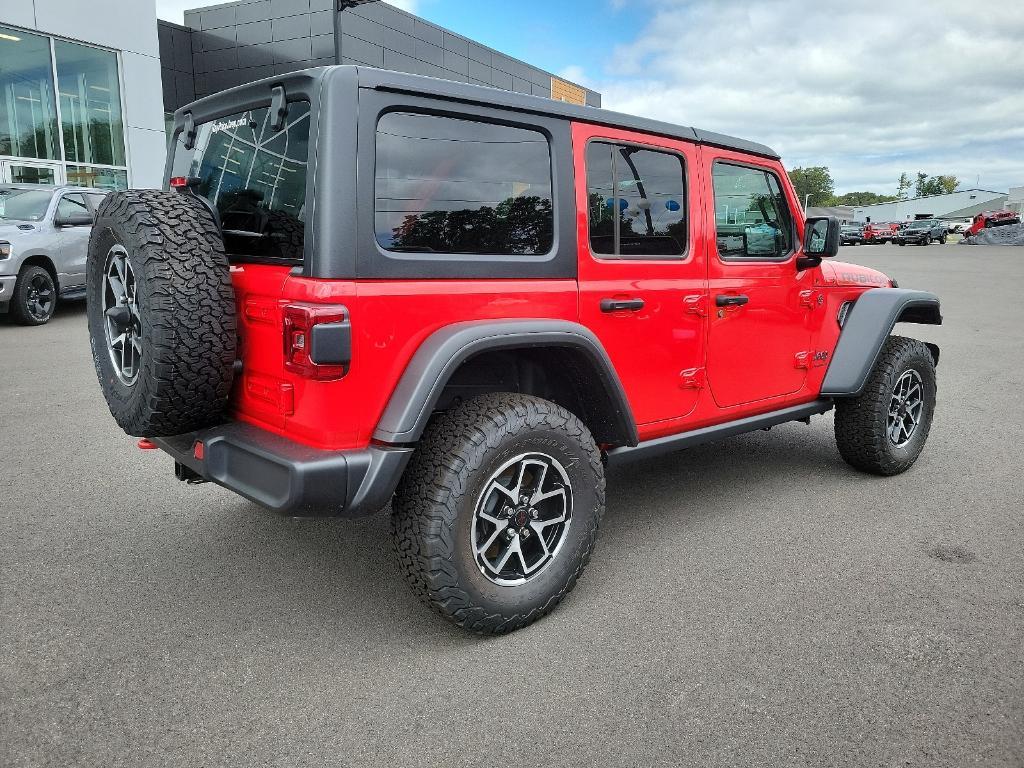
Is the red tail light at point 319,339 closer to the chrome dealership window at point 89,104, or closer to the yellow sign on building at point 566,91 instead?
the chrome dealership window at point 89,104

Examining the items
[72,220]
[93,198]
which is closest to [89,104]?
[93,198]

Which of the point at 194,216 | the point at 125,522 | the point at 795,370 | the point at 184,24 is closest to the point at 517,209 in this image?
the point at 194,216

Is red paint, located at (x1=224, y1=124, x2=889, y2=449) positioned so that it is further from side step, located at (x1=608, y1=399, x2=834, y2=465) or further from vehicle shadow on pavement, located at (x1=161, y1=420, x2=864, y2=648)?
vehicle shadow on pavement, located at (x1=161, y1=420, x2=864, y2=648)

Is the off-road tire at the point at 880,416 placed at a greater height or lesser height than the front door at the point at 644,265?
lesser

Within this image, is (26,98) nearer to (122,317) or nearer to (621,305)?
(122,317)

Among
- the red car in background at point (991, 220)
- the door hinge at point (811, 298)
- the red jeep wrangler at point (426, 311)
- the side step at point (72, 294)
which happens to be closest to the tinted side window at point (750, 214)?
the red jeep wrangler at point (426, 311)

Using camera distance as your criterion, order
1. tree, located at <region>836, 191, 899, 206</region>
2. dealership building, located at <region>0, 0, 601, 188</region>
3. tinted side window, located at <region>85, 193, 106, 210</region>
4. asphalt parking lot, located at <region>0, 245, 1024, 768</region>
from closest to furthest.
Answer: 1. asphalt parking lot, located at <region>0, 245, 1024, 768</region>
2. tinted side window, located at <region>85, 193, 106, 210</region>
3. dealership building, located at <region>0, 0, 601, 188</region>
4. tree, located at <region>836, 191, 899, 206</region>

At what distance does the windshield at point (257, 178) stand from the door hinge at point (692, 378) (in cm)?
181

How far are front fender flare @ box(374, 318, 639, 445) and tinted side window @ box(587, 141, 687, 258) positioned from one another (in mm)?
465

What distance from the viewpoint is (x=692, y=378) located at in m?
3.56

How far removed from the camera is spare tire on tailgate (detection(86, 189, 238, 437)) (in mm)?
2506

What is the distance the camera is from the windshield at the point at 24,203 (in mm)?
10039

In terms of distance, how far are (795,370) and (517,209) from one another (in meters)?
2.02

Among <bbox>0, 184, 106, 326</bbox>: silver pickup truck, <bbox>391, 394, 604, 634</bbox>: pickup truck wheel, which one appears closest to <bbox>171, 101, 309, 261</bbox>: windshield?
<bbox>391, 394, 604, 634</bbox>: pickup truck wheel
